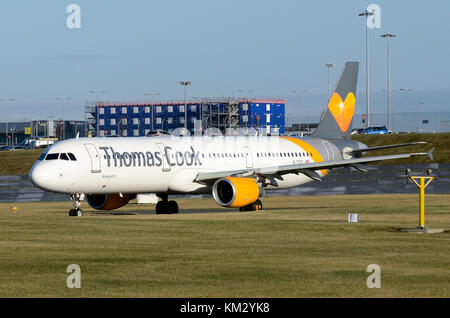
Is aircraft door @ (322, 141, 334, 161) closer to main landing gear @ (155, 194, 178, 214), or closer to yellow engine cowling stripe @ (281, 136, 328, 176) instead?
yellow engine cowling stripe @ (281, 136, 328, 176)

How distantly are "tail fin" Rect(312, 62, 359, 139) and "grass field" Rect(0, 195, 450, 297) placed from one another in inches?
823

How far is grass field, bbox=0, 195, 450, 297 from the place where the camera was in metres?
17.6

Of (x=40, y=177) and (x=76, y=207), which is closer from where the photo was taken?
(x=40, y=177)

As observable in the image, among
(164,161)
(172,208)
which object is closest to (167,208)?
(172,208)

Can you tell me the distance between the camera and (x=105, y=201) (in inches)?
1871

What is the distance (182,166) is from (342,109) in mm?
15516

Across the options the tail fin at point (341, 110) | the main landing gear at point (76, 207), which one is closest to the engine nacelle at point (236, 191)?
the main landing gear at point (76, 207)

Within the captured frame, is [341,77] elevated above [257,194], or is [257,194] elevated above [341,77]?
[341,77]

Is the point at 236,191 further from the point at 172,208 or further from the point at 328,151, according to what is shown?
the point at 328,151

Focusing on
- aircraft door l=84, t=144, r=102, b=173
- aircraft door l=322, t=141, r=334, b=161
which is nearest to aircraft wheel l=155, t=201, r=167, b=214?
aircraft door l=84, t=144, r=102, b=173

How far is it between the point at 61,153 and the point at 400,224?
Result: 1701 cm

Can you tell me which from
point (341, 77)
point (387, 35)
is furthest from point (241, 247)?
point (387, 35)
